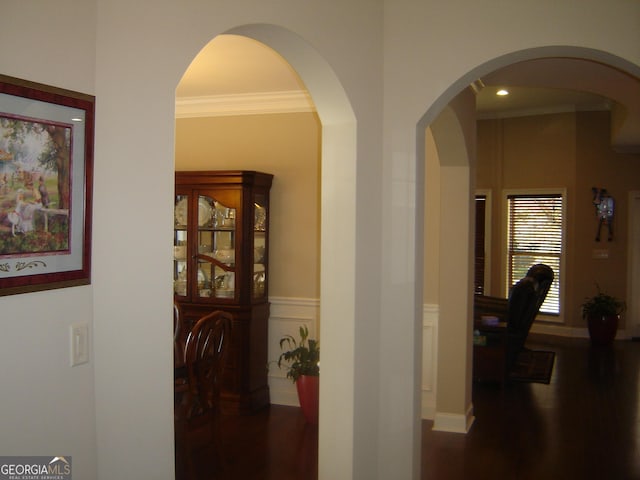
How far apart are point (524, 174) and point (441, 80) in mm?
6622

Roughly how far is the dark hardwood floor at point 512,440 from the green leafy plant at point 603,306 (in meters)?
2.04

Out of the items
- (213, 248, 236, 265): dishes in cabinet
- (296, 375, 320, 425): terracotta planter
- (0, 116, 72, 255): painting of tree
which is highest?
(0, 116, 72, 255): painting of tree

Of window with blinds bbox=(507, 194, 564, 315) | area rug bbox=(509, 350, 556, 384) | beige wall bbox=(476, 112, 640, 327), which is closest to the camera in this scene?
area rug bbox=(509, 350, 556, 384)

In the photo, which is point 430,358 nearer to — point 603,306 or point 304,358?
point 304,358

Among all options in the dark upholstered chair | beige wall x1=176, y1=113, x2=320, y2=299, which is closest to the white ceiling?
beige wall x1=176, y1=113, x2=320, y2=299

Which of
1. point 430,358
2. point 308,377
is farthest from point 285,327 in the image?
point 430,358

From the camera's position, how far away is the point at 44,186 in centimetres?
150

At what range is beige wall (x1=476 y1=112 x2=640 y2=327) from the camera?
8.88m

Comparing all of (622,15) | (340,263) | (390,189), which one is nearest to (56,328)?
(340,263)

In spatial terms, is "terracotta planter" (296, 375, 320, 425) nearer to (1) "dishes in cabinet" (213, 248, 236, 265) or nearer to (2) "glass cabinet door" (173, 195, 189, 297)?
(1) "dishes in cabinet" (213, 248, 236, 265)

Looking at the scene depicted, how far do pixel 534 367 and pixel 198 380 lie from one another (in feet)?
15.1

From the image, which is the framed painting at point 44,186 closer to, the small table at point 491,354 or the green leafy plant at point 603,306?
the small table at point 491,354

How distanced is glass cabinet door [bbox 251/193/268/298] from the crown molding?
0.80 m

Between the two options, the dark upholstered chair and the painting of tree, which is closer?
the painting of tree
